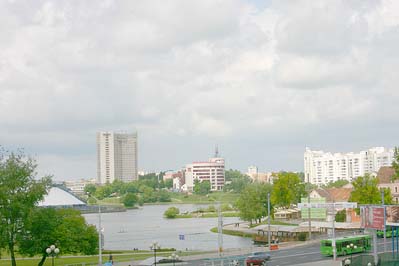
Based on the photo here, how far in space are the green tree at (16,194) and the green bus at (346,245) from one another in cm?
2739

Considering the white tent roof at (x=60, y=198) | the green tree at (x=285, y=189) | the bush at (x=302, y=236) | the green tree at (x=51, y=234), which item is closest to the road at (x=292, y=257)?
the bush at (x=302, y=236)

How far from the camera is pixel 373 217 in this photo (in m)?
48.1

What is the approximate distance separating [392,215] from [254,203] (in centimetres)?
7229

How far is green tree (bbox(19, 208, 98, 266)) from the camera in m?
59.2

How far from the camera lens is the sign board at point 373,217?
47719 millimetres

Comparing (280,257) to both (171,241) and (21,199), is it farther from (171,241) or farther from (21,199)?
(171,241)

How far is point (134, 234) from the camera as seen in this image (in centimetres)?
12912

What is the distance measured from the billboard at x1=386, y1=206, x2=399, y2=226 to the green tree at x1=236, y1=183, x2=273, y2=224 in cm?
6971

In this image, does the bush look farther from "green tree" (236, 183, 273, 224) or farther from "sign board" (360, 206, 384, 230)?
"sign board" (360, 206, 384, 230)

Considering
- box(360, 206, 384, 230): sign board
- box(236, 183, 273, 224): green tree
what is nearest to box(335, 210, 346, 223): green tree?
box(236, 183, 273, 224): green tree

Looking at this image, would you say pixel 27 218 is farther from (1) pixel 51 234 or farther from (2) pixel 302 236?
(2) pixel 302 236

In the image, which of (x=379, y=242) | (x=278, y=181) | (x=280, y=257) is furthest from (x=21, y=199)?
(x=278, y=181)

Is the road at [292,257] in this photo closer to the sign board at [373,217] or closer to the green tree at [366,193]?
the sign board at [373,217]

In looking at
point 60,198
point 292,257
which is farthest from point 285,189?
point 292,257
